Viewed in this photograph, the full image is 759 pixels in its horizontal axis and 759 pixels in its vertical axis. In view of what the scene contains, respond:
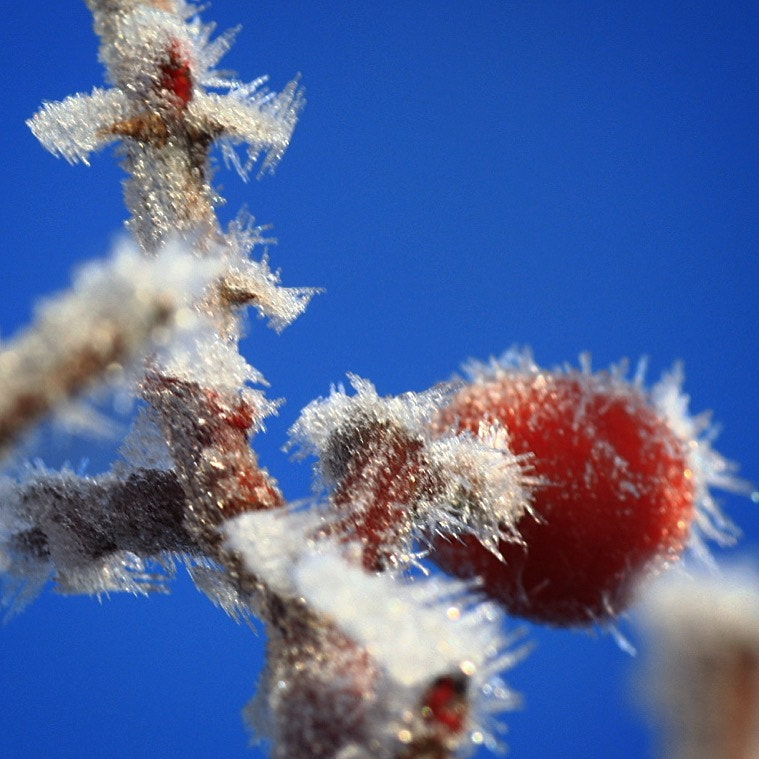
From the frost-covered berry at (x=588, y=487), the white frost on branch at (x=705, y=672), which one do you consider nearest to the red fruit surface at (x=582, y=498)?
the frost-covered berry at (x=588, y=487)

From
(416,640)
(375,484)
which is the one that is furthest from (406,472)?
(416,640)

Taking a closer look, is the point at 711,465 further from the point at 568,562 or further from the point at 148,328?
the point at 148,328

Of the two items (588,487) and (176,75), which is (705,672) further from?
(176,75)

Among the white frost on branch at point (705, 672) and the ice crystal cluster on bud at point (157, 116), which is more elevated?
the ice crystal cluster on bud at point (157, 116)

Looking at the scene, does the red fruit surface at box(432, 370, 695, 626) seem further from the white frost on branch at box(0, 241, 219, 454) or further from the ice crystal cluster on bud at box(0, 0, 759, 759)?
the white frost on branch at box(0, 241, 219, 454)

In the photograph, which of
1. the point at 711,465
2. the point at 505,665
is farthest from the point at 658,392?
the point at 505,665

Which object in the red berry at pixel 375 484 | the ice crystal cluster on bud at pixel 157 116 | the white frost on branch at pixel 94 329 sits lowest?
the white frost on branch at pixel 94 329

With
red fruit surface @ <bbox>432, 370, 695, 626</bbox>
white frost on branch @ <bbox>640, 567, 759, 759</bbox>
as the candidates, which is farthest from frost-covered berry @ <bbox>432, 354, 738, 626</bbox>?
white frost on branch @ <bbox>640, 567, 759, 759</bbox>

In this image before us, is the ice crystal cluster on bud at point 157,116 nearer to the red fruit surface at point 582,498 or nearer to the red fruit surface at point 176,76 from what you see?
the red fruit surface at point 176,76
